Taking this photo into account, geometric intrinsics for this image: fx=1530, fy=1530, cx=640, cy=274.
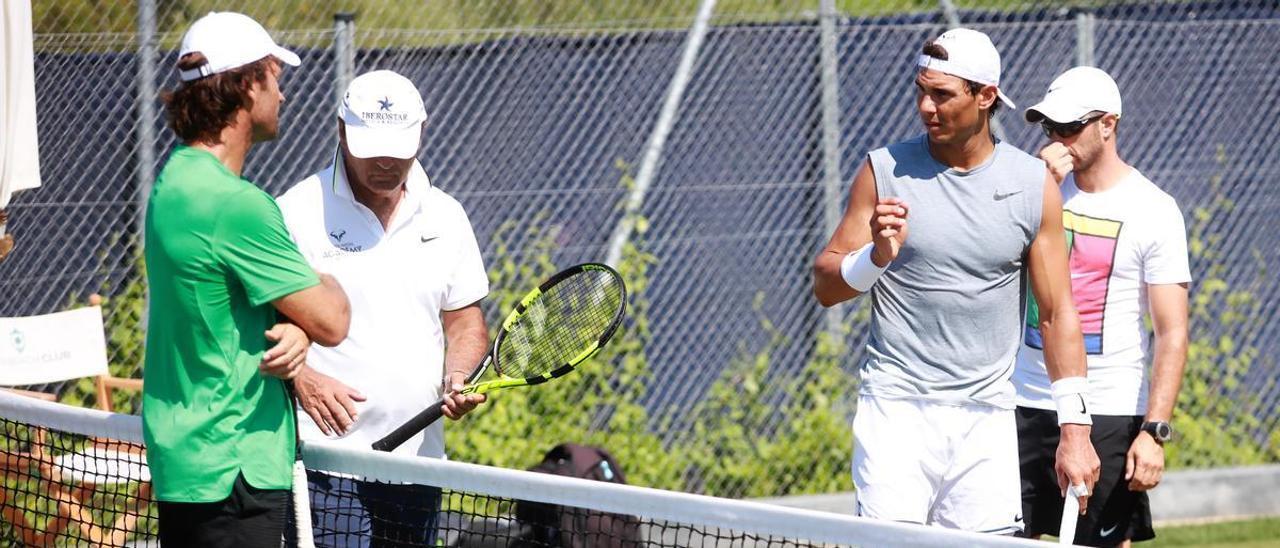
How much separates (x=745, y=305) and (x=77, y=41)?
323 centimetres

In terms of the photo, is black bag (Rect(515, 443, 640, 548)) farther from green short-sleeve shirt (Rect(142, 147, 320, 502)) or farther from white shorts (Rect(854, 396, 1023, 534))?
green short-sleeve shirt (Rect(142, 147, 320, 502))

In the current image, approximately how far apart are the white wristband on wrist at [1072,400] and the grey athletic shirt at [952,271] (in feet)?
0.57

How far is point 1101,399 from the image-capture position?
189 inches

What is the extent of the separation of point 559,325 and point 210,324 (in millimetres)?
1565

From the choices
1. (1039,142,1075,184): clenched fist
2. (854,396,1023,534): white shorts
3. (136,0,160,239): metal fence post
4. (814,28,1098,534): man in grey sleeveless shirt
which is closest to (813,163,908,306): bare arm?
(814,28,1098,534): man in grey sleeveless shirt

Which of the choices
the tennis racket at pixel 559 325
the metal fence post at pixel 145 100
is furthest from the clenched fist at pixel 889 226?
the metal fence post at pixel 145 100

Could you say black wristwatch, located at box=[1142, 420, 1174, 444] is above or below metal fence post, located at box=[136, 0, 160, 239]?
below

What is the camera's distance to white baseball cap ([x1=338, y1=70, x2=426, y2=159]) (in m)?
3.78

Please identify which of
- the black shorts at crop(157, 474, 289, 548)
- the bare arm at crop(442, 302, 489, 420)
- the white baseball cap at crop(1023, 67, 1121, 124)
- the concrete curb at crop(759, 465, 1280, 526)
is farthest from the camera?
the concrete curb at crop(759, 465, 1280, 526)

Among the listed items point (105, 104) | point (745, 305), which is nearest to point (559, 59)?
point (745, 305)

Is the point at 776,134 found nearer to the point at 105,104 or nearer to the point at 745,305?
the point at 745,305

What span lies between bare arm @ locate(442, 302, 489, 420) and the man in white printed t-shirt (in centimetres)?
182

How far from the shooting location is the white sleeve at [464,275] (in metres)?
4.08

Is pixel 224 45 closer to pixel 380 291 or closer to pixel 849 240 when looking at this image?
pixel 380 291
